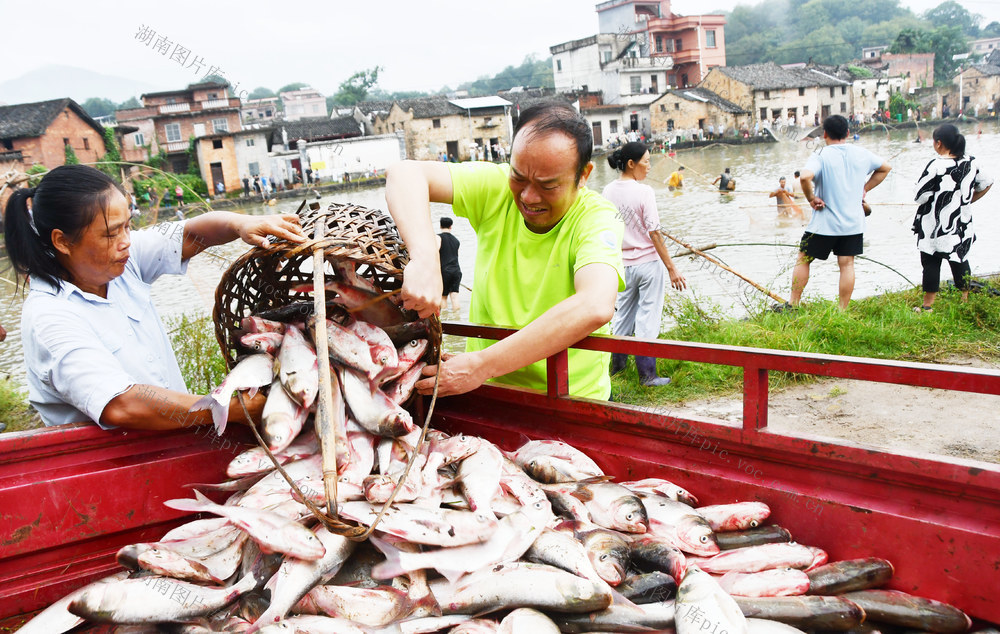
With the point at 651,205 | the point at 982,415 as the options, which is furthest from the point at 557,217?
the point at 982,415

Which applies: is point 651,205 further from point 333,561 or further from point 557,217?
point 333,561

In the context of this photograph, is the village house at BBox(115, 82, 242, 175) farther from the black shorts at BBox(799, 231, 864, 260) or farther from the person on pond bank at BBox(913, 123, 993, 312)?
the person on pond bank at BBox(913, 123, 993, 312)

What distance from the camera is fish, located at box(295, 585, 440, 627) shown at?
Result: 1956 mm

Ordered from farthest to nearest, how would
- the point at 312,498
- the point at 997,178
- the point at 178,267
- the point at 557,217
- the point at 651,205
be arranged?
the point at 997,178, the point at 651,205, the point at 178,267, the point at 557,217, the point at 312,498

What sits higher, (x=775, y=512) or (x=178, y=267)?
(x=178, y=267)

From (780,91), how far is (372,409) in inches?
2012

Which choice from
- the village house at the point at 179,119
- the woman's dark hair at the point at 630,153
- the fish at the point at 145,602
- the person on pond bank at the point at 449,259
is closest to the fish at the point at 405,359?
the fish at the point at 145,602

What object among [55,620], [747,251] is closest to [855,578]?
[55,620]

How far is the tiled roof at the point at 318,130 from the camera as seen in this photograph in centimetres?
4438

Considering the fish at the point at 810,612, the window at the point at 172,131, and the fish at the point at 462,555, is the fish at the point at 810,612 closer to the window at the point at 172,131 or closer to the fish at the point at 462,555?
the fish at the point at 462,555

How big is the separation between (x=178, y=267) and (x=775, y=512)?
2629 mm

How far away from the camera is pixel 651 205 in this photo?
230 inches

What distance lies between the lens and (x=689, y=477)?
2389 millimetres

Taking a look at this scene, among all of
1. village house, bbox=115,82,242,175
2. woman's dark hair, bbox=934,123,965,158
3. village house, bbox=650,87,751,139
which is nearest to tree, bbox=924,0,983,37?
village house, bbox=650,87,751,139
